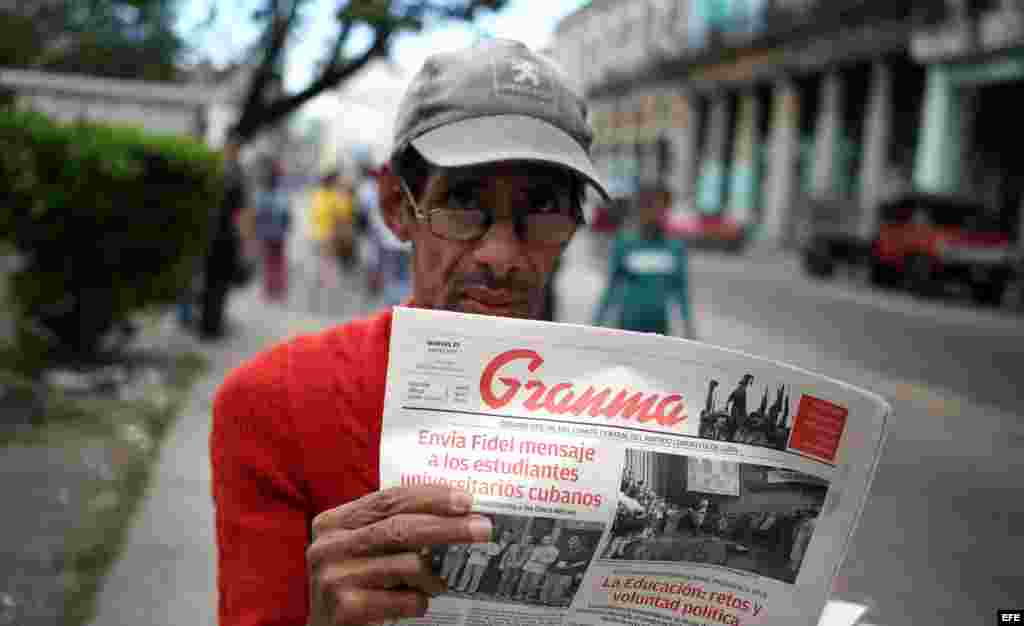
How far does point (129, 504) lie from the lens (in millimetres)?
5375

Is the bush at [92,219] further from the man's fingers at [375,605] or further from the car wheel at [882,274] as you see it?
the car wheel at [882,274]

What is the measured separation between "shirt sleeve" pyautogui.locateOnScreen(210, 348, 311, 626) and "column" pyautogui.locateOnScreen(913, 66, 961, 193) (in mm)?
25562

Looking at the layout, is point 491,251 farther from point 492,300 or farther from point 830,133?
point 830,133

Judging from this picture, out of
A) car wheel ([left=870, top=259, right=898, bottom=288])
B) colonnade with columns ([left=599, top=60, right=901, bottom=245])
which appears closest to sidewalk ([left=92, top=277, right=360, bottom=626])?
car wheel ([left=870, top=259, right=898, bottom=288])

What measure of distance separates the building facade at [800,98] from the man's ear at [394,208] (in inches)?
686

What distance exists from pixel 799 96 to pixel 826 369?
26.2m

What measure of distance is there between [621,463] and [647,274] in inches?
254

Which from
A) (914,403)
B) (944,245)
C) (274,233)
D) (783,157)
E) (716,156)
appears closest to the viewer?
(914,403)

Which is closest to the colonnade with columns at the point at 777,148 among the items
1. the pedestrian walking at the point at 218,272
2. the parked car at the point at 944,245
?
the parked car at the point at 944,245

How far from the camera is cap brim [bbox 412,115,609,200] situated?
162 cm

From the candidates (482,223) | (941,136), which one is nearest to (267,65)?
(482,223)

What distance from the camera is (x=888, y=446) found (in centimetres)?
732

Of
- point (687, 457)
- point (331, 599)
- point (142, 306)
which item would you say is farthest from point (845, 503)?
point (142, 306)

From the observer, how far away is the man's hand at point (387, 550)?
1.25 metres
